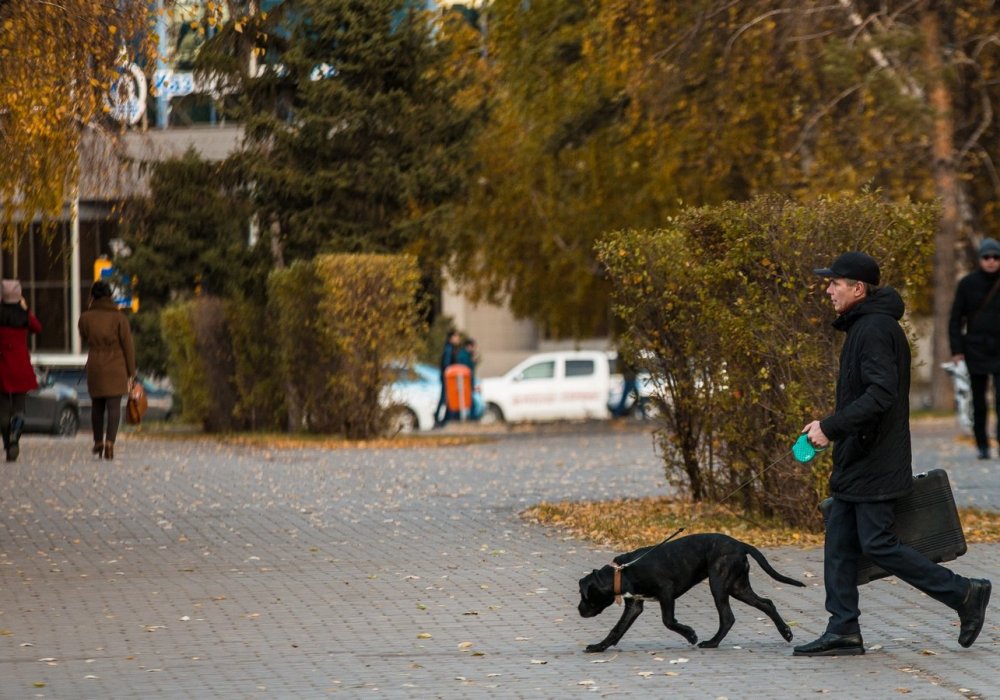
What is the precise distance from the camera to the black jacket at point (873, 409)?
7.04 meters

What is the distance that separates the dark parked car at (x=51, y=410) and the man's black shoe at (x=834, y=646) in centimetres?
2105

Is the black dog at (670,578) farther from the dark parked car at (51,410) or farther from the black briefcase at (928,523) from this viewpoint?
the dark parked car at (51,410)

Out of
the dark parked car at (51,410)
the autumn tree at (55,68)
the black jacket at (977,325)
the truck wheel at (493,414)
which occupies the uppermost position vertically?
the autumn tree at (55,68)

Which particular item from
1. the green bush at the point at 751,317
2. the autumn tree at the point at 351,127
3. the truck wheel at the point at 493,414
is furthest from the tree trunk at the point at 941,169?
the truck wheel at the point at 493,414

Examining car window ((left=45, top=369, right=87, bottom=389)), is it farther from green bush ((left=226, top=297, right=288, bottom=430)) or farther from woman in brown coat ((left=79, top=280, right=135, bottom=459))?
woman in brown coat ((left=79, top=280, right=135, bottom=459))

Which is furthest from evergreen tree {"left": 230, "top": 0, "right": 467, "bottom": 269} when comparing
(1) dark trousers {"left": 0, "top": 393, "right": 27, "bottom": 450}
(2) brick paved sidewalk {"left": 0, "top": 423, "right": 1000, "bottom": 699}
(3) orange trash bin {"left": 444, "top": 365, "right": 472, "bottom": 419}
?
(2) brick paved sidewalk {"left": 0, "top": 423, "right": 1000, "bottom": 699}

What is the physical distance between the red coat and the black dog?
1118 centimetres

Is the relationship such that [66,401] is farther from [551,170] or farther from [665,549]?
[665,549]

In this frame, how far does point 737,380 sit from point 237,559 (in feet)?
11.0

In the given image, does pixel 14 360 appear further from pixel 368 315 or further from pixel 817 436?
pixel 817 436

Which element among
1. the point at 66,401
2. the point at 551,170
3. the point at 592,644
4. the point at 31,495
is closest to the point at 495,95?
the point at 551,170

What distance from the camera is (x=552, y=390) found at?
36156mm

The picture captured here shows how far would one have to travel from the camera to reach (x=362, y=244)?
84.8 feet

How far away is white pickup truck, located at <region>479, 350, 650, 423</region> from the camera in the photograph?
35812 millimetres
